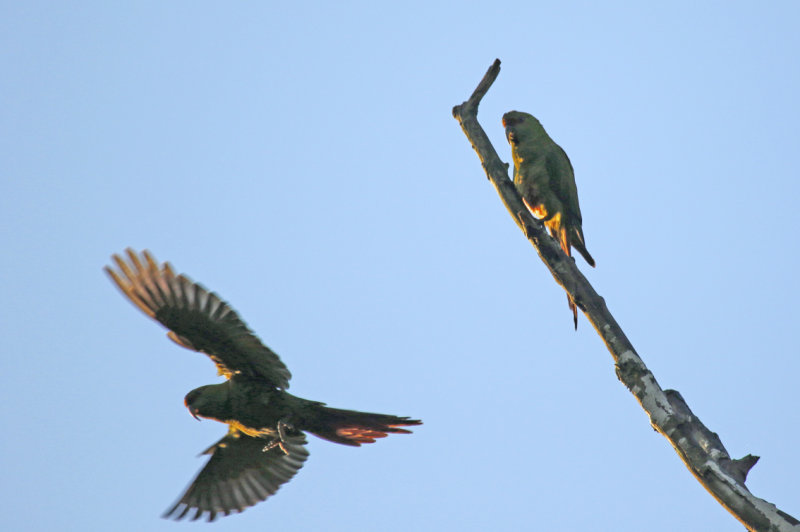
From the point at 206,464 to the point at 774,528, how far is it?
5184 millimetres

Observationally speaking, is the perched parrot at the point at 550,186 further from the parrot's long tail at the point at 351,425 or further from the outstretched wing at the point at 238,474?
the outstretched wing at the point at 238,474

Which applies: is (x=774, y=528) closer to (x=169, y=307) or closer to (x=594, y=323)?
(x=594, y=323)

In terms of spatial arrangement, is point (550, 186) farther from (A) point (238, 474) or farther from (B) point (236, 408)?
(A) point (238, 474)

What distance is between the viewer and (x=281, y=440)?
6766 millimetres

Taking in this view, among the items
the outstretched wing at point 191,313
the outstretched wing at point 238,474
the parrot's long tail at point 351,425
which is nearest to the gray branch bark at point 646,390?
the parrot's long tail at point 351,425

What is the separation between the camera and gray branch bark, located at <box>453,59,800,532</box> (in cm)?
387

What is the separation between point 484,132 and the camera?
18.3 feet

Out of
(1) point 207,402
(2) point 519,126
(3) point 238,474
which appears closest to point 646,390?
(1) point 207,402

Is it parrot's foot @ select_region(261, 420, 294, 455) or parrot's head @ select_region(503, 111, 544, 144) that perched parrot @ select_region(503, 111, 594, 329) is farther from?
parrot's foot @ select_region(261, 420, 294, 455)

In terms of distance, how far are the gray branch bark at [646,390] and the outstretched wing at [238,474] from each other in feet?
11.0

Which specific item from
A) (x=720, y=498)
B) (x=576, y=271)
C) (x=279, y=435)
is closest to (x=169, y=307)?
(x=279, y=435)

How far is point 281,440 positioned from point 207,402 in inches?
29.1

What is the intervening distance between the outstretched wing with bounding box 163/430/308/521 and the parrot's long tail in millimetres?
697

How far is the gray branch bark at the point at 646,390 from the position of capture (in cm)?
387
